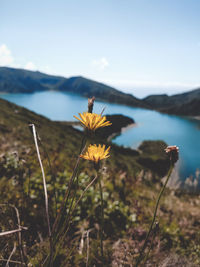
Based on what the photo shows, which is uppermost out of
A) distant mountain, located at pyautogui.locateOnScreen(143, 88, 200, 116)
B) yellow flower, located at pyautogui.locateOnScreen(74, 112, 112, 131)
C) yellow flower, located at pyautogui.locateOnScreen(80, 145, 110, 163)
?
distant mountain, located at pyautogui.locateOnScreen(143, 88, 200, 116)

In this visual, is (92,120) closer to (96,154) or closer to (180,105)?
(96,154)

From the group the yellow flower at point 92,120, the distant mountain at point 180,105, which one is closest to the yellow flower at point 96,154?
the yellow flower at point 92,120

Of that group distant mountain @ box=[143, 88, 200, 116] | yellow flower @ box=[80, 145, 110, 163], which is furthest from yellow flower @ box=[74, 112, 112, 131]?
distant mountain @ box=[143, 88, 200, 116]

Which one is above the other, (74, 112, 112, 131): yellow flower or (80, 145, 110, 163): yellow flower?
(74, 112, 112, 131): yellow flower

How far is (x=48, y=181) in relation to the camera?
10.0ft

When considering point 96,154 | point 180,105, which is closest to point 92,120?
point 96,154

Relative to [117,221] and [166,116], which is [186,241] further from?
[166,116]

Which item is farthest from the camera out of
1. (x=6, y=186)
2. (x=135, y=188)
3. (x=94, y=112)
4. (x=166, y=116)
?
(x=166, y=116)

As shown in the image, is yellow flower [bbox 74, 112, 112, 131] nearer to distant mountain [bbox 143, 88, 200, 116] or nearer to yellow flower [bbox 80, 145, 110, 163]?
yellow flower [bbox 80, 145, 110, 163]

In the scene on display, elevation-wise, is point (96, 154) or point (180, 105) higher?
point (180, 105)

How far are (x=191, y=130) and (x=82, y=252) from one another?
126994mm

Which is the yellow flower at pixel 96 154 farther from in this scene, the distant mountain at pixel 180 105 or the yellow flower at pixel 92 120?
the distant mountain at pixel 180 105

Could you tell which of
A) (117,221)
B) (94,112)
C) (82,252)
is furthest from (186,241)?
(94,112)

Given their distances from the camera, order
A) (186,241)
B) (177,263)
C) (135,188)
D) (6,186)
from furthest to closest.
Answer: (135,188)
(186,241)
(6,186)
(177,263)
